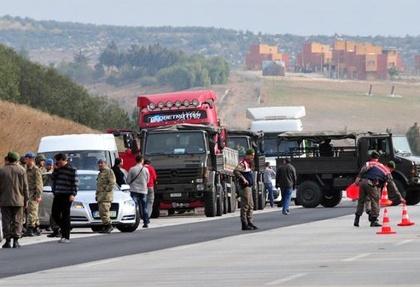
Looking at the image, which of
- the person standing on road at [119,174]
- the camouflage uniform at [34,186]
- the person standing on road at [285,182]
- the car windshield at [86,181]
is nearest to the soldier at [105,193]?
the camouflage uniform at [34,186]

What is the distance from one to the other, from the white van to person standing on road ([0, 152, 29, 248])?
1357cm

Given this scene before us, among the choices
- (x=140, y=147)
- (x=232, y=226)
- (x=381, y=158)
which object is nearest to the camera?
(x=232, y=226)

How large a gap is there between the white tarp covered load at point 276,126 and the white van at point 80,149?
→ 18.5m

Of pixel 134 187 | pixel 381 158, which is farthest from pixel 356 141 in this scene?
pixel 134 187

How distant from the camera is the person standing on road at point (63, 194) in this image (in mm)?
31891

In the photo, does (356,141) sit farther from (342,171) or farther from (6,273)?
(6,273)

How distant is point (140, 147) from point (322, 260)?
76.1 feet

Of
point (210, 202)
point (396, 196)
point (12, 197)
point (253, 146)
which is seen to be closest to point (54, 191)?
point (12, 197)

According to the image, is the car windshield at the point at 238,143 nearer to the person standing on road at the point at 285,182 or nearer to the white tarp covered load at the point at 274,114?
the person standing on road at the point at 285,182

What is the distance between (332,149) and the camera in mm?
56344

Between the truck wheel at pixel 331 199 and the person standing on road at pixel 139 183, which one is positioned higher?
the person standing on road at pixel 139 183

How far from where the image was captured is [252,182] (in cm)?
3603

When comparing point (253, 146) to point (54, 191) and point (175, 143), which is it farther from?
point (54, 191)

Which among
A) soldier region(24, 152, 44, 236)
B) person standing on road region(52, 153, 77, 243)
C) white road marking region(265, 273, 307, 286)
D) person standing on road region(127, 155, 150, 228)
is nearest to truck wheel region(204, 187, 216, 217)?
person standing on road region(127, 155, 150, 228)
